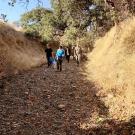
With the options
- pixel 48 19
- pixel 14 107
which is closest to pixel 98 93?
pixel 14 107

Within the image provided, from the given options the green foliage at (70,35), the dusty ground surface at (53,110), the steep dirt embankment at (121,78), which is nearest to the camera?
the dusty ground surface at (53,110)

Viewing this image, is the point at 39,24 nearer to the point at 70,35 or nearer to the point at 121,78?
the point at 70,35

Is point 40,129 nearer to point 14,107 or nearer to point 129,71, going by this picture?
point 14,107

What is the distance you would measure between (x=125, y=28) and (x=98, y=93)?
9937mm

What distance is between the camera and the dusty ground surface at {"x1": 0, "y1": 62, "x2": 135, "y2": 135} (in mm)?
12664

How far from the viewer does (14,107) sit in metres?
15.2

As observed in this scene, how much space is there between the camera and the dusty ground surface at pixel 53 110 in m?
12.7

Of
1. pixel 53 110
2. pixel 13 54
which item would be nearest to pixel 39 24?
pixel 13 54

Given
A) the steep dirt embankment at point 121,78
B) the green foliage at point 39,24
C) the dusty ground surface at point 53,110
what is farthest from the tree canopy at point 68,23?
the dusty ground surface at point 53,110

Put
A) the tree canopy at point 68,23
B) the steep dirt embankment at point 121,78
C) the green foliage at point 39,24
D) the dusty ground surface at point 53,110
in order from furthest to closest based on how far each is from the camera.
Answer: the green foliage at point 39,24, the tree canopy at point 68,23, the steep dirt embankment at point 121,78, the dusty ground surface at point 53,110

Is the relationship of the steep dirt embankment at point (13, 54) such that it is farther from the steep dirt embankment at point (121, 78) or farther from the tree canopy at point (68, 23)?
the steep dirt embankment at point (121, 78)

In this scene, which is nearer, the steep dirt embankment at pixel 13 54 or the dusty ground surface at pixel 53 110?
the dusty ground surface at pixel 53 110

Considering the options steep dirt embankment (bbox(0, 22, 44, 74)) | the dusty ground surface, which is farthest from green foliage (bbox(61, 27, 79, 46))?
the dusty ground surface

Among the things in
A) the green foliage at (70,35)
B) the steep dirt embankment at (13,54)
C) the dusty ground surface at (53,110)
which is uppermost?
the green foliage at (70,35)
